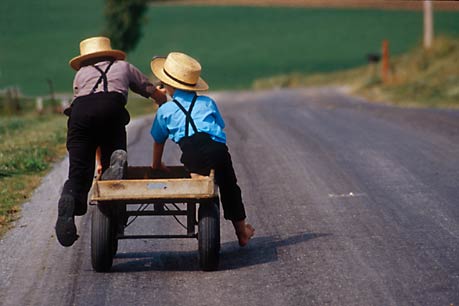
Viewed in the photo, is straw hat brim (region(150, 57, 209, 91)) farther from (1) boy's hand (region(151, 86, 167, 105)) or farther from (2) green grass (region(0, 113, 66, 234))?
(2) green grass (region(0, 113, 66, 234))

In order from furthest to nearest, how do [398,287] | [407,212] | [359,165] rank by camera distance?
[359,165] < [407,212] < [398,287]

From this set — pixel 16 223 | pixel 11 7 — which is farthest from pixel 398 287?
pixel 11 7

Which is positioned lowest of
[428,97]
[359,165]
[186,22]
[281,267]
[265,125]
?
[186,22]

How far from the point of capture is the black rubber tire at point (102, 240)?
28.8ft

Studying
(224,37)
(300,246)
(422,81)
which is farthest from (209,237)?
(224,37)

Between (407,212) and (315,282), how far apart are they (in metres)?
2.90

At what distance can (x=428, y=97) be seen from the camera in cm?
2761

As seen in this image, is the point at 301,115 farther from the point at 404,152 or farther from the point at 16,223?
the point at 16,223

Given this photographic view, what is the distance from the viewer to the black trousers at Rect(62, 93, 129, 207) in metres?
9.18

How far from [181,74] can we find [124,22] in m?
47.8

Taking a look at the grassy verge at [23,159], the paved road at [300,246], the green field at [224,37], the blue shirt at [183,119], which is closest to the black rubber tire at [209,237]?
the paved road at [300,246]

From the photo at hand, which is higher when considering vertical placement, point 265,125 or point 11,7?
point 265,125

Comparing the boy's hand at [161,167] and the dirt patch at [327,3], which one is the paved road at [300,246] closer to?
the boy's hand at [161,167]

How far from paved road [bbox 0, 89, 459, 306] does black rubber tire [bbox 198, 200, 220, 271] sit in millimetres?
102
